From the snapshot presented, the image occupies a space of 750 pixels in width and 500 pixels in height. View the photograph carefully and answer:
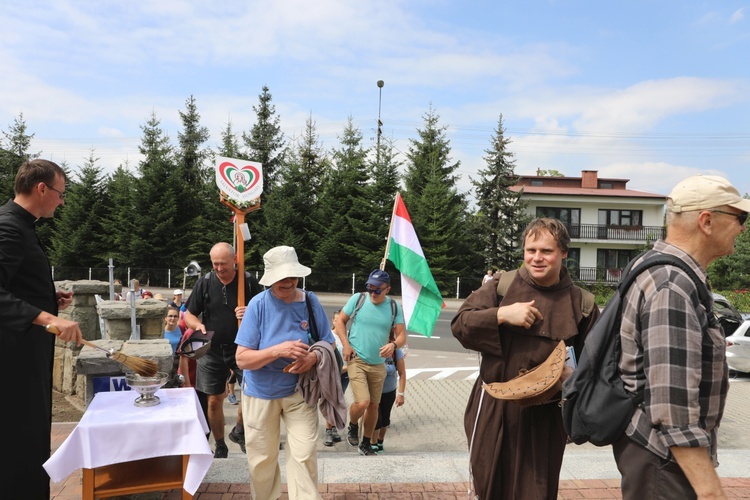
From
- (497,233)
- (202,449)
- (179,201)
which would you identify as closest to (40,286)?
(202,449)

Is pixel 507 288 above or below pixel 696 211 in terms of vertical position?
below

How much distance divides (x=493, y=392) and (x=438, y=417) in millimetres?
6309

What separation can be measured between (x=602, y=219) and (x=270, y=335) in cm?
4473

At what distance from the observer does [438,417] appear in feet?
Answer: 30.3

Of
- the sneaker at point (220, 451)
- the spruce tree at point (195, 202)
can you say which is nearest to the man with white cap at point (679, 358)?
the sneaker at point (220, 451)

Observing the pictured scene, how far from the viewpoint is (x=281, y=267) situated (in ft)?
13.8

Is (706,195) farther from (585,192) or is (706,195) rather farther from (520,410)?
(585,192)

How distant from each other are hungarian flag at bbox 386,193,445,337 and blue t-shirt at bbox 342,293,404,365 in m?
1.30

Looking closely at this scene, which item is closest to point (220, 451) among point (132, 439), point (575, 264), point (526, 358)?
point (132, 439)

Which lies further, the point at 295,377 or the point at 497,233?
the point at 497,233

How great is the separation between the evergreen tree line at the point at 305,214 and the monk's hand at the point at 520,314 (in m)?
31.7

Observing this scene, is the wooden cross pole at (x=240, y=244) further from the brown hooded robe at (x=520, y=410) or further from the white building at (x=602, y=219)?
the white building at (x=602, y=219)

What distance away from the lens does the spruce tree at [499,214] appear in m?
37.6

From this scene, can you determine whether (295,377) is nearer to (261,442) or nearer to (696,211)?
(261,442)
